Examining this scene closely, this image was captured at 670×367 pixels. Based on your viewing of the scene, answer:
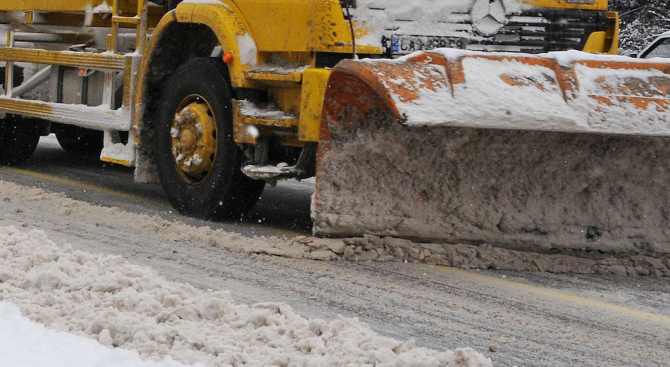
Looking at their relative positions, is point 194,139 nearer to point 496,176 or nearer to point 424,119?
point 496,176

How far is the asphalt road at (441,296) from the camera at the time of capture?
11.8 ft

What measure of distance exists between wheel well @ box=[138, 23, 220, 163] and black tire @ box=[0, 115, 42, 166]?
2.24 meters

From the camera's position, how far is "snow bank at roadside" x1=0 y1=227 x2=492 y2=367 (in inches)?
120

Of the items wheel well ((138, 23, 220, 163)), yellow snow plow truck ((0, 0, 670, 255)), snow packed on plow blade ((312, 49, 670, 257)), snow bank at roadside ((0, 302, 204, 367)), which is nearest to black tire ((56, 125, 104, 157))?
wheel well ((138, 23, 220, 163))

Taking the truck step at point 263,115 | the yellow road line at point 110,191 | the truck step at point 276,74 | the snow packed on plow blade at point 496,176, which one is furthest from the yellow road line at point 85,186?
the snow packed on plow blade at point 496,176

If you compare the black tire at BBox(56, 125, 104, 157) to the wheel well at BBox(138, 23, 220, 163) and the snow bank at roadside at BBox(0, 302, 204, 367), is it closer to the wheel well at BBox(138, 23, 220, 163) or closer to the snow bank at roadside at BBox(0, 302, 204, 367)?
the wheel well at BBox(138, 23, 220, 163)

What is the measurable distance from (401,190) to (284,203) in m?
2.17

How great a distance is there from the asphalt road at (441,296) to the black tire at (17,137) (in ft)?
8.47

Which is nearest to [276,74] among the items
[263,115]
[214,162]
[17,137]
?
[263,115]

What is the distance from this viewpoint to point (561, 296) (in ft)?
14.4

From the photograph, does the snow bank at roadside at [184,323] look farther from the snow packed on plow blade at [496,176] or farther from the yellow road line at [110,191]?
the yellow road line at [110,191]

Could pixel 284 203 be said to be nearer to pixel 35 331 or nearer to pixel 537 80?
pixel 537 80

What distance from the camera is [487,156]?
5035mm

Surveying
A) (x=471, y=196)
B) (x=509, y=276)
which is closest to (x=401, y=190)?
(x=471, y=196)
